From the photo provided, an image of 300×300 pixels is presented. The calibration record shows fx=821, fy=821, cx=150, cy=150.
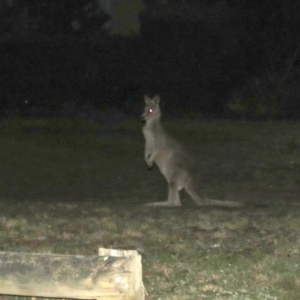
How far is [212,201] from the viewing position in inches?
395

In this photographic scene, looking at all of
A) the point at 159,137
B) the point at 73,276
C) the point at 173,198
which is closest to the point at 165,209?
the point at 173,198

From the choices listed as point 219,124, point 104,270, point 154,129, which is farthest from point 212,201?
point 219,124

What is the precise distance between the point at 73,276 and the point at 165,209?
18.8 feet

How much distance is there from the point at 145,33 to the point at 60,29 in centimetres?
432

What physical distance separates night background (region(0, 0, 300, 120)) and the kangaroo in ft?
28.0

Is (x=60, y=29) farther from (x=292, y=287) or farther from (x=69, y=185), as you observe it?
(x=292, y=287)

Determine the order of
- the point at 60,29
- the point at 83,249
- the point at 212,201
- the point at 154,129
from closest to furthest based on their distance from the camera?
the point at 83,249 < the point at 212,201 < the point at 154,129 < the point at 60,29

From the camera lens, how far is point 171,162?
10.3m

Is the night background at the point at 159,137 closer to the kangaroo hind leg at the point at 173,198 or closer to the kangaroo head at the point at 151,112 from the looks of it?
the kangaroo hind leg at the point at 173,198

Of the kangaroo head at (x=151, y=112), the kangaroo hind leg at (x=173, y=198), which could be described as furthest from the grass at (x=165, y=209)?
the kangaroo head at (x=151, y=112)

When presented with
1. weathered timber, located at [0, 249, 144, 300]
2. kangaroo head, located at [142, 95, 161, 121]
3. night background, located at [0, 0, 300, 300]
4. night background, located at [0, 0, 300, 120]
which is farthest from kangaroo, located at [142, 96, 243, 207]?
night background, located at [0, 0, 300, 120]

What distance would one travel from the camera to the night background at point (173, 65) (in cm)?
2047

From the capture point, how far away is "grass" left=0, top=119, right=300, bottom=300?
19.5 ft

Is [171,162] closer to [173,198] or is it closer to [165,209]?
[173,198]
